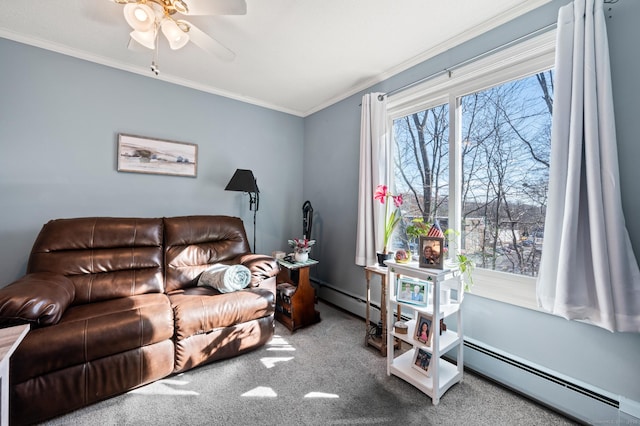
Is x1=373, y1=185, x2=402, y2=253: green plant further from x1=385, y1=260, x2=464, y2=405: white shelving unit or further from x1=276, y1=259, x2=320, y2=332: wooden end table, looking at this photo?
x1=276, y1=259, x2=320, y2=332: wooden end table

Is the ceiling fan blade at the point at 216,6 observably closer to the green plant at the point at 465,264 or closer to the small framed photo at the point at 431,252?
the small framed photo at the point at 431,252

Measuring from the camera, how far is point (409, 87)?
2.32m

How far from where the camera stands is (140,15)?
145 cm

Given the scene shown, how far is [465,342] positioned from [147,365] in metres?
2.17

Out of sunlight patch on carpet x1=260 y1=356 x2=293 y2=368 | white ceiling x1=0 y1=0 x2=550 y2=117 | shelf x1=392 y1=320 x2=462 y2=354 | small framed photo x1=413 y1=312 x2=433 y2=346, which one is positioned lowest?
sunlight patch on carpet x1=260 y1=356 x2=293 y2=368

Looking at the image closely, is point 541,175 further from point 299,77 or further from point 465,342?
point 299,77

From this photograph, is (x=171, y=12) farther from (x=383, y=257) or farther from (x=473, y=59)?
(x=383, y=257)

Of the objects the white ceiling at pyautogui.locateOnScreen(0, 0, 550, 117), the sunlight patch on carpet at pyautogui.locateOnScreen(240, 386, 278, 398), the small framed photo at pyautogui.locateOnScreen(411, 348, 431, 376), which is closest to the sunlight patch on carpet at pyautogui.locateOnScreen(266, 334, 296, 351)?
the sunlight patch on carpet at pyautogui.locateOnScreen(240, 386, 278, 398)

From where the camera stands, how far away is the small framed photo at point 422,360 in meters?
1.70

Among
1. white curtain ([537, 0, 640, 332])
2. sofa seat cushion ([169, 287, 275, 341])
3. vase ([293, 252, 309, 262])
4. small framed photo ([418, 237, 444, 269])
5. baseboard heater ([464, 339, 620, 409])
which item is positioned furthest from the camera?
vase ([293, 252, 309, 262])

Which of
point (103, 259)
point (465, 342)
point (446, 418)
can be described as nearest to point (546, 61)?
point (465, 342)

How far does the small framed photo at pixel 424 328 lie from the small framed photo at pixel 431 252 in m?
0.32

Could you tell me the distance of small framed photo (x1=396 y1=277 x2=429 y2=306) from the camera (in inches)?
68.0

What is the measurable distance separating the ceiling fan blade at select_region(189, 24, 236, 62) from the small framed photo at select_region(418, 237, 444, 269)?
1.87 metres
